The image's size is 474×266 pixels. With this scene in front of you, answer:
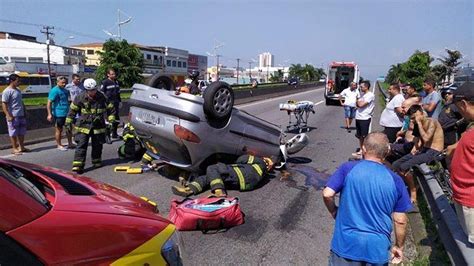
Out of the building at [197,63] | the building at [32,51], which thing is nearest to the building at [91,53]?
the building at [32,51]

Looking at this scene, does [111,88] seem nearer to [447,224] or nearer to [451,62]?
[447,224]

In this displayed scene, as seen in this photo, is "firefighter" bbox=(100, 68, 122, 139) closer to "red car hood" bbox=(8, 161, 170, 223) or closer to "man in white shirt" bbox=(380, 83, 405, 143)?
"man in white shirt" bbox=(380, 83, 405, 143)

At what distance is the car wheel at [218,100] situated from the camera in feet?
19.6

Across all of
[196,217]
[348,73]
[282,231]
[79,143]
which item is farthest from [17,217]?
[348,73]

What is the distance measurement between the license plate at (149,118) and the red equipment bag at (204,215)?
1.60 metres

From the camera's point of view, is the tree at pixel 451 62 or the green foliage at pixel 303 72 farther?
the green foliage at pixel 303 72

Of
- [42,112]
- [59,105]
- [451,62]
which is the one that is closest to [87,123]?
[59,105]

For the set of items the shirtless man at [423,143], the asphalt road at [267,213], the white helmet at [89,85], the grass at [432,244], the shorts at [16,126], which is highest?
the white helmet at [89,85]

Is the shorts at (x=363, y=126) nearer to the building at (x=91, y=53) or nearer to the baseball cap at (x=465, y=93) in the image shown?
the baseball cap at (x=465, y=93)

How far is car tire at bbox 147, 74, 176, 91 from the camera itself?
23.6 ft

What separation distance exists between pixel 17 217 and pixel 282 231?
365 centimetres

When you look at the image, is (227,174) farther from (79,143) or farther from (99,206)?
(99,206)

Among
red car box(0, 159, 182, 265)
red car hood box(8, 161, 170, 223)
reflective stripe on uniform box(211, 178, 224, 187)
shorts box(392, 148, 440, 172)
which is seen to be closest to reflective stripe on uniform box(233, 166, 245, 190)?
reflective stripe on uniform box(211, 178, 224, 187)

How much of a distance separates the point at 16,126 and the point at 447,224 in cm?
806
